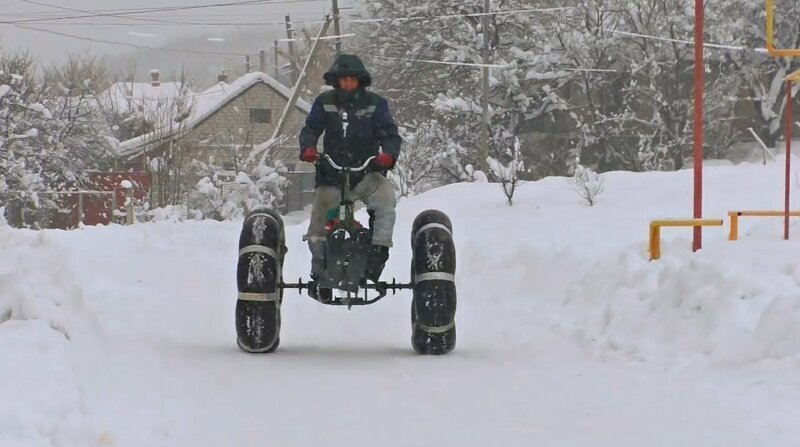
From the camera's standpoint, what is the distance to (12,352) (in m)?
5.27

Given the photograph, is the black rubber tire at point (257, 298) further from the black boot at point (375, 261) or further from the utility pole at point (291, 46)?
the utility pole at point (291, 46)

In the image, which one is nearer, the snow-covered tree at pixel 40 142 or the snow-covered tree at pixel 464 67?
the snow-covered tree at pixel 40 142

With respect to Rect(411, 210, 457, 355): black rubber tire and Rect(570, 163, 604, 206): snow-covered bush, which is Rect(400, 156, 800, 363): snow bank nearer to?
Rect(411, 210, 457, 355): black rubber tire

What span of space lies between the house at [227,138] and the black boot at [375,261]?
1246 inches

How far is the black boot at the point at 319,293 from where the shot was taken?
26.9 feet

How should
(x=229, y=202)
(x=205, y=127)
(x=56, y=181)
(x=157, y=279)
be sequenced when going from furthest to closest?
(x=205, y=127), (x=56, y=181), (x=229, y=202), (x=157, y=279)

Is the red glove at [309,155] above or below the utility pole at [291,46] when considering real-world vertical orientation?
below

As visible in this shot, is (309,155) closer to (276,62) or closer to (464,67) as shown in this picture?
(464,67)

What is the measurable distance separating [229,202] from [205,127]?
105 feet

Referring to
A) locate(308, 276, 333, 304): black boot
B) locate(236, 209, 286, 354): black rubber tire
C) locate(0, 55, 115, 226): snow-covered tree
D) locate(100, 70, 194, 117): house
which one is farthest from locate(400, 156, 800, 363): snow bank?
locate(100, 70, 194, 117): house

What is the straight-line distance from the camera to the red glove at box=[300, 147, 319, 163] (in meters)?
8.03

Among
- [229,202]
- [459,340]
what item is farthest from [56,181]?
[459,340]

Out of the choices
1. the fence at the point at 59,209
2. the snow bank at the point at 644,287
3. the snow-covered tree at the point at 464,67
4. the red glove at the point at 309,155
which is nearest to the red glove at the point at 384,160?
the red glove at the point at 309,155

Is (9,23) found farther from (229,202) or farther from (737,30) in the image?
(737,30)
